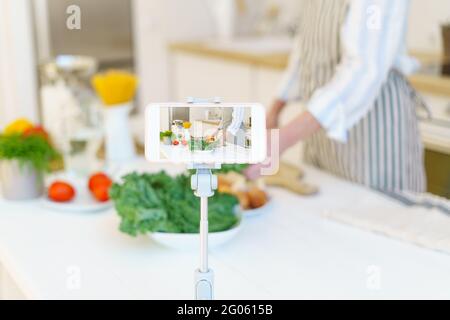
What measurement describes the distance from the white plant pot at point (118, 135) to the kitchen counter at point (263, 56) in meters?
0.98

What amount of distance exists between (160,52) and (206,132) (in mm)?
2775

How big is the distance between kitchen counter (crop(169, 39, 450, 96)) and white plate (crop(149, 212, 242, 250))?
1211 mm

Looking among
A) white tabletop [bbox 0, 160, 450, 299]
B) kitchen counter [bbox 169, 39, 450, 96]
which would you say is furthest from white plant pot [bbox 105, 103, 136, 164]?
kitchen counter [bbox 169, 39, 450, 96]

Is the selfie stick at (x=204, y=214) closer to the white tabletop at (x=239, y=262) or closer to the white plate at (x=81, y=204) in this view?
the white tabletop at (x=239, y=262)

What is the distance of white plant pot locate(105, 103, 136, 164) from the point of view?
168 cm

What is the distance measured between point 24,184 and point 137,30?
197cm

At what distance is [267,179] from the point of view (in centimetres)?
145

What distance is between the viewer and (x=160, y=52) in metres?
3.33

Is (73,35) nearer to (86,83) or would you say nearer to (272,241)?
(86,83)

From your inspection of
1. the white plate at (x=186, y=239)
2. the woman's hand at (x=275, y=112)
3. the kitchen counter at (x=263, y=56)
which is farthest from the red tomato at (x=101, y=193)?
the kitchen counter at (x=263, y=56)

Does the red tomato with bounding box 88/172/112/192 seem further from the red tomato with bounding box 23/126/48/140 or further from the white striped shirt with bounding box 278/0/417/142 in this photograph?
the white striped shirt with bounding box 278/0/417/142

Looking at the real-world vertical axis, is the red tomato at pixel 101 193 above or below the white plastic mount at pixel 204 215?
below

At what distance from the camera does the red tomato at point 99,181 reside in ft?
4.48
